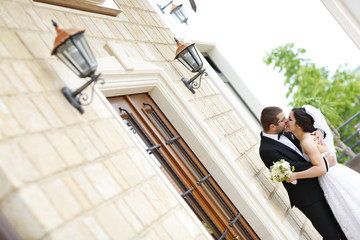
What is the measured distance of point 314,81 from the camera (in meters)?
8.73

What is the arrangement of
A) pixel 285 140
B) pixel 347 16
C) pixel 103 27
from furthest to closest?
1. pixel 347 16
2. pixel 285 140
3. pixel 103 27

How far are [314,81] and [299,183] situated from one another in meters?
5.95

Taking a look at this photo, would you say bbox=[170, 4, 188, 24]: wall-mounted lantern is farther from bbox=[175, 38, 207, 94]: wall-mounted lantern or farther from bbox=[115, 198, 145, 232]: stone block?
bbox=[115, 198, 145, 232]: stone block

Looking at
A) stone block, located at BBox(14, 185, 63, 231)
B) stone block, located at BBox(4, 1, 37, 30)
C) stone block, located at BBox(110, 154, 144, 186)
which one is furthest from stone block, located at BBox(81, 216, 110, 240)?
stone block, located at BBox(4, 1, 37, 30)

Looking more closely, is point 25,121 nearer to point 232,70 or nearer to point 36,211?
point 36,211

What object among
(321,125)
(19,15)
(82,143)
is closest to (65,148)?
(82,143)

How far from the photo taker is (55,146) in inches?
68.7

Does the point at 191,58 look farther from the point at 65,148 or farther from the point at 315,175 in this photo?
the point at 65,148

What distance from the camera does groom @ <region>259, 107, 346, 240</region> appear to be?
329 cm

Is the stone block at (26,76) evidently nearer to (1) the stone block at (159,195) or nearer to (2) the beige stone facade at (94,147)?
(2) the beige stone facade at (94,147)

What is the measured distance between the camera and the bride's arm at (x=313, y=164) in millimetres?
3193

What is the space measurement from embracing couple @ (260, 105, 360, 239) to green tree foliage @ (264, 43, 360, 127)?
16.3ft

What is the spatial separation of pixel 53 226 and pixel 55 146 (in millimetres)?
398

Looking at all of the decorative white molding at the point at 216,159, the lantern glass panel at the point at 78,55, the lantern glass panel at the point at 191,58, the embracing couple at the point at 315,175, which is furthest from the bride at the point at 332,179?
the lantern glass panel at the point at 78,55
